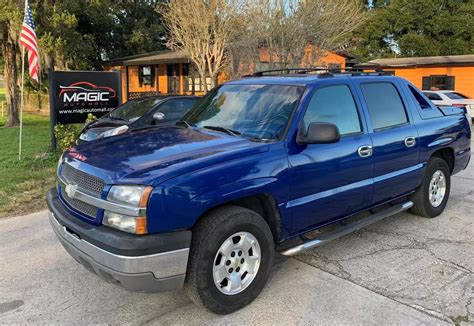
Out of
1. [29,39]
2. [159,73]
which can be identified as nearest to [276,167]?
[29,39]

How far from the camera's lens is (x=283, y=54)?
15617mm

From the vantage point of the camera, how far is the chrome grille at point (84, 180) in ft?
10.5

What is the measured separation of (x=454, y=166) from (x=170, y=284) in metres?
4.57

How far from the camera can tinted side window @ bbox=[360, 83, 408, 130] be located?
181 inches

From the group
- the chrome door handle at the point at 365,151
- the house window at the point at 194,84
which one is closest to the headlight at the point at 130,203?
the chrome door handle at the point at 365,151

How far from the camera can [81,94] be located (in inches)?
420

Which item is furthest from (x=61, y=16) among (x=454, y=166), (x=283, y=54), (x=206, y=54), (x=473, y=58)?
(x=473, y=58)

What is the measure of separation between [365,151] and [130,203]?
2420 mm

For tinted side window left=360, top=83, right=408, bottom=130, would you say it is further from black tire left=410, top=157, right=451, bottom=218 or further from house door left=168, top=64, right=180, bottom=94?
→ house door left=168, top=64, right=180, bottom=94

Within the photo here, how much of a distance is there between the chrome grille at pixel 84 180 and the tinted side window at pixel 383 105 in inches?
111

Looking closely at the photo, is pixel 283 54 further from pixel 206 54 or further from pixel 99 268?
pixel 99 268

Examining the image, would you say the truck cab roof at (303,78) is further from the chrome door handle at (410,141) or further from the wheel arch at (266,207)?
the wheel arch at (266,207)

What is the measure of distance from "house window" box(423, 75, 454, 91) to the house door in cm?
1429

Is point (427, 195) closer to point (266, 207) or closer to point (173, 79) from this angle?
point (266, 207)
